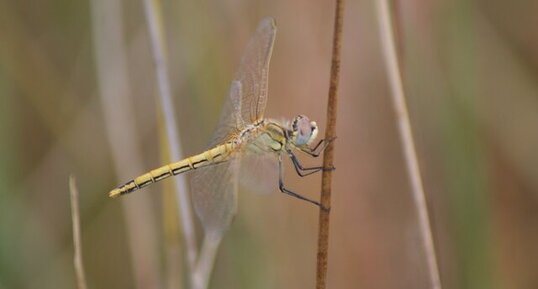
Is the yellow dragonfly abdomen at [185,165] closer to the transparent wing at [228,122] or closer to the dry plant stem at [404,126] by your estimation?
the transparent wing at [228,122]

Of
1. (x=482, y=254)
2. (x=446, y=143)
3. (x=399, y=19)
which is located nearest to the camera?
(x=399, y=19)

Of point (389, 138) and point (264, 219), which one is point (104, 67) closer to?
point (264, 219)

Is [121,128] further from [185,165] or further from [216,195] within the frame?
[216,195]

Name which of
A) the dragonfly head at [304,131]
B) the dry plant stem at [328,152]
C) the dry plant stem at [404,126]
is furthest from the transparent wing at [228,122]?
the dry plant stem at [328,152]

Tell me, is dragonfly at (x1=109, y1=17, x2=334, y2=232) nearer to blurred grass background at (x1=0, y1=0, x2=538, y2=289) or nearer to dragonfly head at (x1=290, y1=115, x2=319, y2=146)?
dragonfly head at (x1=290, y1=115, x2=319, y2=146)

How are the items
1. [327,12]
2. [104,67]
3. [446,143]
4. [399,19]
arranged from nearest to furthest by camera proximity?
1. [399,19]
2. [446,143]
3. [104,67]
4. [327,12]

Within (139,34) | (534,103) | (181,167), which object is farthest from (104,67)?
(534,103)
